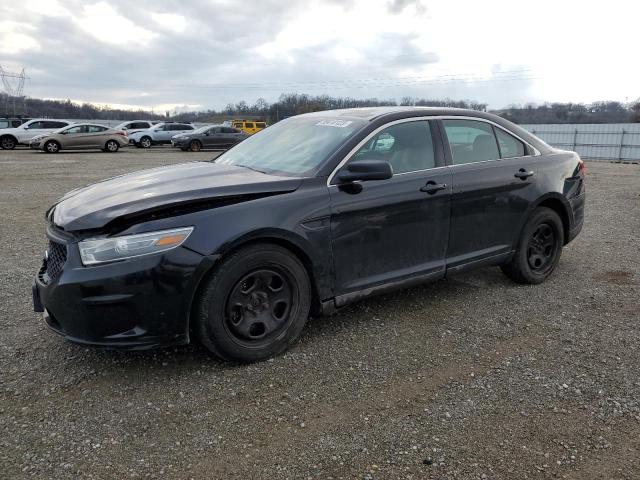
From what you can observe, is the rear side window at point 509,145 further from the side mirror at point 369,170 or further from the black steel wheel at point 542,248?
the side mirror at point 369,170

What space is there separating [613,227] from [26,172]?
1501 cm

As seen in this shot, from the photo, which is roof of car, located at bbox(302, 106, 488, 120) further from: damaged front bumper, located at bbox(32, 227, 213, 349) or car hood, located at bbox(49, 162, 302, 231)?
damaged front bumper, located at bbox(32, 227, 213, 349)

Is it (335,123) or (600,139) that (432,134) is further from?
(600,139)

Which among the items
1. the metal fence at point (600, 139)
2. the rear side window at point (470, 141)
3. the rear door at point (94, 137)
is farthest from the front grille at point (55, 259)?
the metal fence at point (600, 139)

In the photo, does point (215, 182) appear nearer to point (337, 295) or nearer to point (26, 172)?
point (337, 295)

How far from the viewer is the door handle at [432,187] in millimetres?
3899

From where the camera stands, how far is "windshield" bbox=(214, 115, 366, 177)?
146 inches

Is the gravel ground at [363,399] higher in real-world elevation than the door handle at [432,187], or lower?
lower

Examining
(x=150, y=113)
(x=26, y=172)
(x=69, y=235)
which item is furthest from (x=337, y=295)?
(x=150, y=113)

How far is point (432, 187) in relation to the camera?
12.9 ft

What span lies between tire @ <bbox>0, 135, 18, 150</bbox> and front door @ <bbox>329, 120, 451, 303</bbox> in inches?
1063

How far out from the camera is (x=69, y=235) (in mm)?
2994

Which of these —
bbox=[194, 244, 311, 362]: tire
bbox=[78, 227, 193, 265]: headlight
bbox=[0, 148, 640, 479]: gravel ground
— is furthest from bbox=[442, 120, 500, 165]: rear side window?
bbox=[78, 227, 193, 265]: headlight

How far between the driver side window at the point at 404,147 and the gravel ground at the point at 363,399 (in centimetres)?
122
